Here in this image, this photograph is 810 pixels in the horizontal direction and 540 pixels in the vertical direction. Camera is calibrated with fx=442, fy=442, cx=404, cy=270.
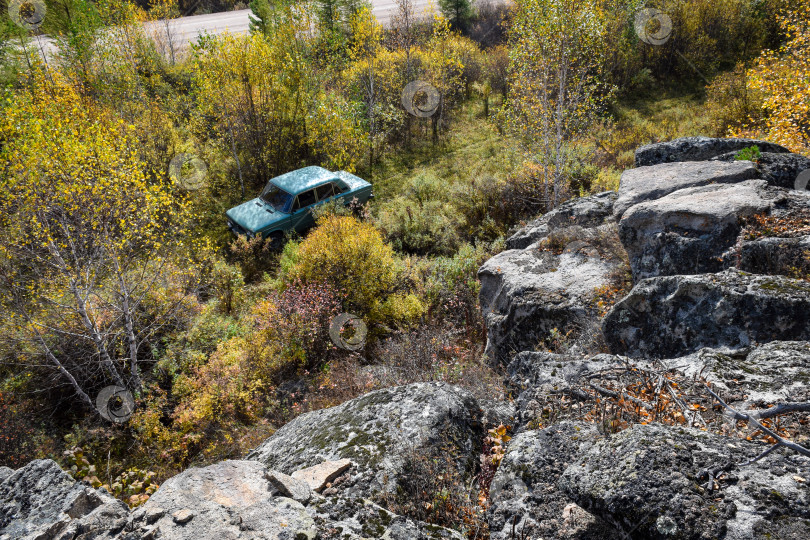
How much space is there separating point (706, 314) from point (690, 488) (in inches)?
88.8

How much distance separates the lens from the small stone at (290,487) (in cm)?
305

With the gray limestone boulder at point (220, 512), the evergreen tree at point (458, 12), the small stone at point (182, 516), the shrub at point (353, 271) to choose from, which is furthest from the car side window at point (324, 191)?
the evergreen tree at point (458, 12)

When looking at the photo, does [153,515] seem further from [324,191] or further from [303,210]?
[324,191]

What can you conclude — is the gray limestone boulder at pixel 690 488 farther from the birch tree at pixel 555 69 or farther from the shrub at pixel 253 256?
the shrub at pixel 253 256

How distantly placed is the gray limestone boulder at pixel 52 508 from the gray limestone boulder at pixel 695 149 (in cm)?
880

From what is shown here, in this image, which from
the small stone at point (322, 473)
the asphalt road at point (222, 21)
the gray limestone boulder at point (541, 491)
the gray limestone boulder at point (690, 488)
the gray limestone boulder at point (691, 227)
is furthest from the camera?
the asphalt road at point (222, 21)

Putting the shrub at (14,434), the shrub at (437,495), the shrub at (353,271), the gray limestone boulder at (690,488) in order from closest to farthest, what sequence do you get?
the gray limestone boulder at (690,488)
the shrub at (437,495)
the shrub at (14,434)
the shrub at (353,271)

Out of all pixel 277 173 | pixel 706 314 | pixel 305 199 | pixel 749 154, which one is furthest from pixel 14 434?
pixel 749 154

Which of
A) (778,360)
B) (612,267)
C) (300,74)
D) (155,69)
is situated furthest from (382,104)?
(778,360)

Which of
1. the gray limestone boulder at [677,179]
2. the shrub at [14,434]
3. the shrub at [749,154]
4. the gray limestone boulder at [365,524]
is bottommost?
the shrub at [14,434]

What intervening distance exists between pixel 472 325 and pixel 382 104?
40.6ft

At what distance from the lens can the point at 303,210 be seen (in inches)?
441

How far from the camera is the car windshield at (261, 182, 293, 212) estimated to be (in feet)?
36.4

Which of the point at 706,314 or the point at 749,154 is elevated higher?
the point at 749,154
